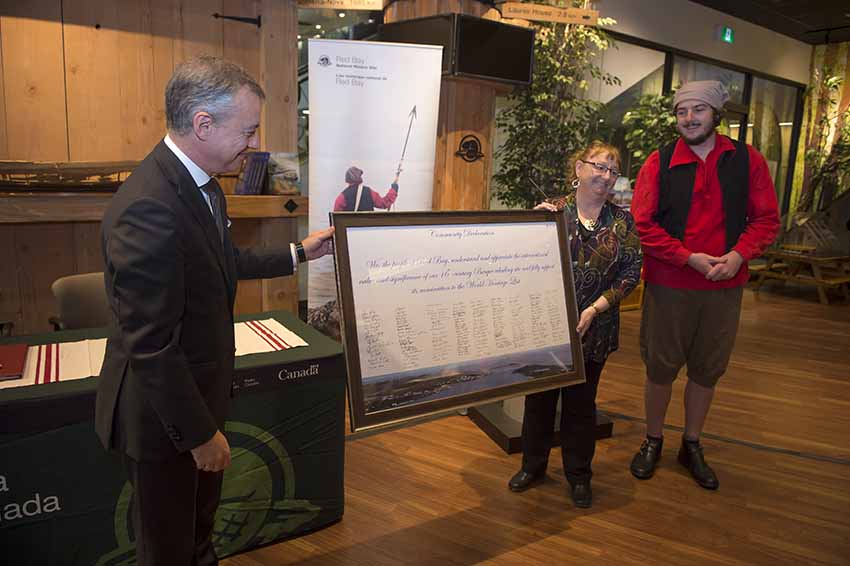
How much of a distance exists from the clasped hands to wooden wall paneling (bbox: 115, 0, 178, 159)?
9.07 feet

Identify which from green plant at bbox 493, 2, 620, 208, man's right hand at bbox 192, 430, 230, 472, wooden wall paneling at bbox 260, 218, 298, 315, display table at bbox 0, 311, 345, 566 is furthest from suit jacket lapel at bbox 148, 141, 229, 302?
green plant at bbox 493, 2, 620, 208

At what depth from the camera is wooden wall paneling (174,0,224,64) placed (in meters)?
3.33

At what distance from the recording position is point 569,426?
243 centimetres

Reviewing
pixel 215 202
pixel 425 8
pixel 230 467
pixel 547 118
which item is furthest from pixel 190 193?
pixel 547 118

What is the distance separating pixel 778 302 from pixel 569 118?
11.9 feet

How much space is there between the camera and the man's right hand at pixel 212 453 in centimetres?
131

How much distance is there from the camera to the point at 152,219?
1192 mm

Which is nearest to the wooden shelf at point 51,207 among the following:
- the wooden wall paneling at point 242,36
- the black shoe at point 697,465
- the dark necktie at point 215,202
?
the wooden wall paneling at point 242,36

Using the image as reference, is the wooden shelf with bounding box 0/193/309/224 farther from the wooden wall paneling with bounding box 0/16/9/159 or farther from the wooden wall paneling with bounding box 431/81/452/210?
the wooden wall paneling with bounding box 431/81/452/210

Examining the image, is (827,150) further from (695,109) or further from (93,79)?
(93,79)

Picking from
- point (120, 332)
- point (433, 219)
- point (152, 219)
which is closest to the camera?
point (152, 219)

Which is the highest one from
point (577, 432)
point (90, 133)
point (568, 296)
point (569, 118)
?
point (569, 118)

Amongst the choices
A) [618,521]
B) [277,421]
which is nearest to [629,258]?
[618,521]

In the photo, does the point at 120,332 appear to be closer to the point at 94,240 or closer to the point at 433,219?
the point at 433,219
